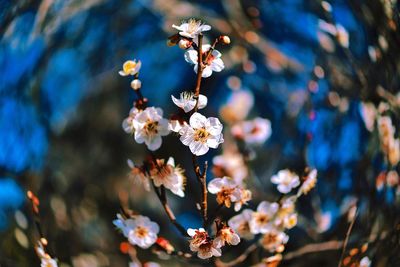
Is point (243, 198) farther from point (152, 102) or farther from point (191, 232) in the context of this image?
point (152, 102)

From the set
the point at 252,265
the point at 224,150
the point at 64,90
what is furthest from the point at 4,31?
the point at 252,265

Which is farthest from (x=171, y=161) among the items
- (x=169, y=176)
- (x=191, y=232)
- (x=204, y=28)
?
(x=204, y=28)

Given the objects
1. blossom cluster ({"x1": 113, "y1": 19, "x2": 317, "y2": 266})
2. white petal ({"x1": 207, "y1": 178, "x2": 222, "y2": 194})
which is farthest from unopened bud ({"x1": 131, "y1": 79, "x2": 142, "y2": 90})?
white petal ({"x1": 207, "y1": 178, "x2": 222, "y2": 194})

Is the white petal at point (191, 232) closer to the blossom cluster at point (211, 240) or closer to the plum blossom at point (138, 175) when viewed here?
the blossom cluster at point (211, 240)

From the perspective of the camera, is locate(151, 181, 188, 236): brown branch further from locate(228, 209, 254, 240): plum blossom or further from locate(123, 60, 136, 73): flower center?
locate(123, 60, 136, 73): flower center

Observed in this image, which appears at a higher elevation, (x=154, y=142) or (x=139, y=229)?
(x=154, y=142)

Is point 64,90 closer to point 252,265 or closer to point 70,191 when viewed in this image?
point 70,191

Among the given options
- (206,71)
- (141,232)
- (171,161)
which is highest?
(206,71)
